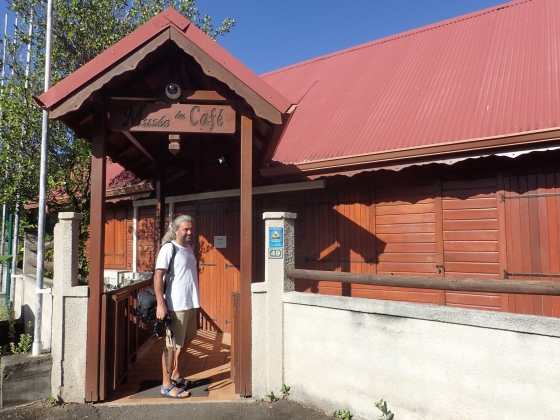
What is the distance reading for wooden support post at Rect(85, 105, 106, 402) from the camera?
4.04 m

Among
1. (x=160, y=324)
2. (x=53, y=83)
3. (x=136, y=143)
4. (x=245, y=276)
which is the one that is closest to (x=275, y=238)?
(x=245, y=276)

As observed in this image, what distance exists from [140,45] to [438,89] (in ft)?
13.0

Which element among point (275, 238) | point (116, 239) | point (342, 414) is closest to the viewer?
point (342, 414)

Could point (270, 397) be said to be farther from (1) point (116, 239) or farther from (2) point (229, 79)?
(1) point (116, 239)

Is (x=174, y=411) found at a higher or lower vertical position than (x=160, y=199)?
lower

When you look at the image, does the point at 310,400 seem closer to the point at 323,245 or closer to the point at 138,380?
the point at 138,380

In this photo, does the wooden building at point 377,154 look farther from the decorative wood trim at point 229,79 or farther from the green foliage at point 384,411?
the green foliage at point 384,411

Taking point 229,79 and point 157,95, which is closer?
point 229,79

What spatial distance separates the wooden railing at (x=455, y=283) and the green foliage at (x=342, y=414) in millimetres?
1112

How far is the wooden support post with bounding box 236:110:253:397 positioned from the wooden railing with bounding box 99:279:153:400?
48.8 inches

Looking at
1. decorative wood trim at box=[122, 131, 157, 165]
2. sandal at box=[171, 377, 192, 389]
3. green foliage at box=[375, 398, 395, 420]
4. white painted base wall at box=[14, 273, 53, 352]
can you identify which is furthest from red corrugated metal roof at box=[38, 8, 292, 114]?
sandal at box=[171, 377, 192, 389]

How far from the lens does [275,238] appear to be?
4.18 meters

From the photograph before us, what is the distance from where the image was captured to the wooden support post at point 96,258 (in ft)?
13.3

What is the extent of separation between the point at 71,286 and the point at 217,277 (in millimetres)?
2986
